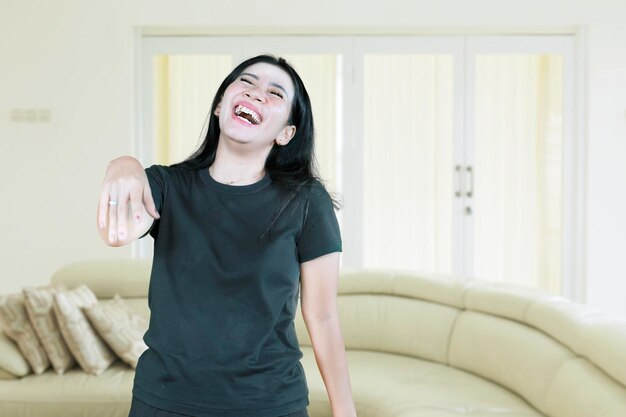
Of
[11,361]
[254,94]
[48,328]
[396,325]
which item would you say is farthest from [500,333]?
[254,94]

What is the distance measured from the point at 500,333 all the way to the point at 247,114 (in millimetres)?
2220

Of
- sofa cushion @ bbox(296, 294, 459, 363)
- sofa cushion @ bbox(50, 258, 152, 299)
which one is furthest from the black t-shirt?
sofa cushion @ bbox(50, 258, 152, 299)

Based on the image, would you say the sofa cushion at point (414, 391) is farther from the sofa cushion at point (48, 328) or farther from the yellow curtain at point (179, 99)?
the yellow curtain at point (179, 99)

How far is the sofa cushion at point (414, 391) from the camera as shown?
307 cm

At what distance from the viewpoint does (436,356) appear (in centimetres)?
381

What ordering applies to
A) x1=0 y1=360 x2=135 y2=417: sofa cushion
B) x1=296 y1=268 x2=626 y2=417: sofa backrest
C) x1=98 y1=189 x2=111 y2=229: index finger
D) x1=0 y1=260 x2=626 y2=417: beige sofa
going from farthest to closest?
x1=0 y1=360 x2=135 y2=417: sofa cushion → x1=0 y1=260 x2=626 y2=417: beige sofa → x1=296 y1=268 x2=626 y2=417: sofa backrest → x1=98 y1=189 x2=111 y2=229: index finger

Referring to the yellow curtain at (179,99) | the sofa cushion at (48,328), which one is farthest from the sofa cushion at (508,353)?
the yellow curtain at (179,99)

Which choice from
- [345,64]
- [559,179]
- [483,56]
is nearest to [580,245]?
[559,179]

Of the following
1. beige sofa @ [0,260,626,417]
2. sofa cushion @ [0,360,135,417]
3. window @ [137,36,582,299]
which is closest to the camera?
beige sofa @ [0,260,626,417]

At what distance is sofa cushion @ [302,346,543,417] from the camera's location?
3.07 metres

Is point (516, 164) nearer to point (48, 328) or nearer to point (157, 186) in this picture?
point (48, 328)

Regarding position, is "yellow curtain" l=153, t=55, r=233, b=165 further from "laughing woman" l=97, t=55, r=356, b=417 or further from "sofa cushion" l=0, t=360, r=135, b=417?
"laughing woman" l=97, t=55, r=356, b=417

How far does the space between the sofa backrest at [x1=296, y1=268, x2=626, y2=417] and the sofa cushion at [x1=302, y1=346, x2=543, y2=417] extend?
0.06m

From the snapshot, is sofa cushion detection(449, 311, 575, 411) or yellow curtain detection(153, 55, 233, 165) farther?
yellow curtain detection(153, 55, 233, 165)
